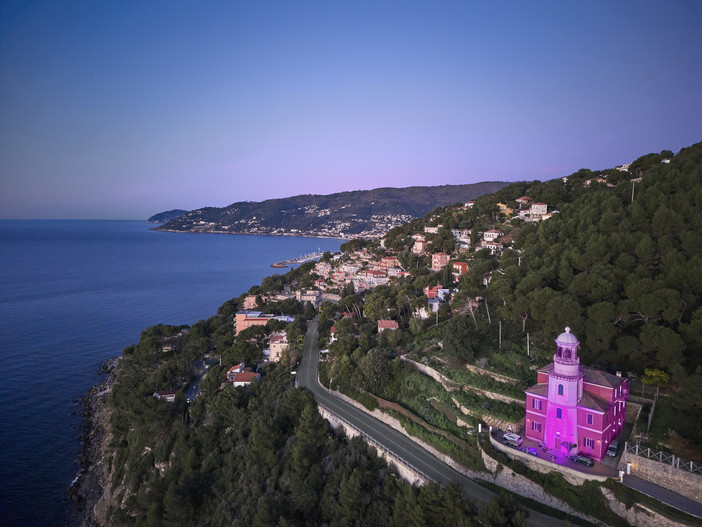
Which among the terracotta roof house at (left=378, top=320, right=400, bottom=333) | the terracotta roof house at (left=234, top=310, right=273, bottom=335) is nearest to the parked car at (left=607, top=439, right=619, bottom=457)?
the terracotta roof house at (left=378, top=320, right=400, bottom=333)

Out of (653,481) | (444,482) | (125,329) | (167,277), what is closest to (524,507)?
(444,482)

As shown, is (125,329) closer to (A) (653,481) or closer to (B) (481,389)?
(B) (481,389)

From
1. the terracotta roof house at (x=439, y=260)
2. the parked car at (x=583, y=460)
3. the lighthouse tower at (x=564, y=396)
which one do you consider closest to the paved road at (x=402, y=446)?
the parked car at (x=583, y=460)

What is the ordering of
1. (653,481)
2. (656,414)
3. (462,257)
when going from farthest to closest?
(462,257) < (656,414) < (653,481)

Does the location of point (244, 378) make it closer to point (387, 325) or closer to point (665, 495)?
point (387, 325)

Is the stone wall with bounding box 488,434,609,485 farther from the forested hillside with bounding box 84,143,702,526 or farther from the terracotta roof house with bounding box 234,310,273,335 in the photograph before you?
the terracotta roof house with bounding box 234,310,273,335
